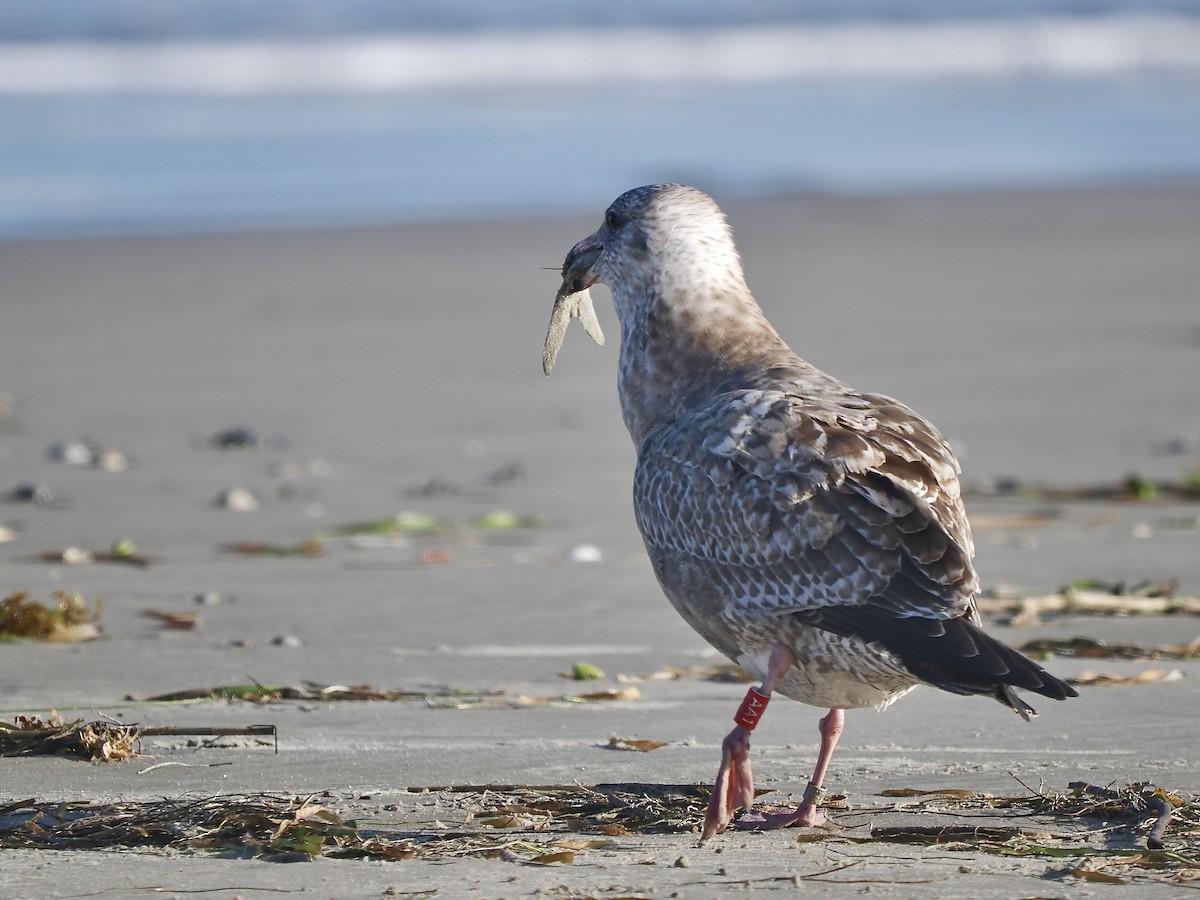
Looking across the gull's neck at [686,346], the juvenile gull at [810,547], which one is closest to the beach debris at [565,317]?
the gull's neck at [686,346]

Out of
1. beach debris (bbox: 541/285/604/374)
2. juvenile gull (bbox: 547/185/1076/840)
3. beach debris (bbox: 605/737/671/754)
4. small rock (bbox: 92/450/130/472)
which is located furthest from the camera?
small rock (bbox: 92/450/130/472)

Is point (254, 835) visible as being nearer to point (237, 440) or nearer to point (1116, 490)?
point (1116, 490)

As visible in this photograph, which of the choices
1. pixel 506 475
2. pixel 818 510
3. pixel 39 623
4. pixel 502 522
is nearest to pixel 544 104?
pixel 506 475

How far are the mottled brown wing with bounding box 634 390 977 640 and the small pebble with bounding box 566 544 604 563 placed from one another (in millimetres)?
2755

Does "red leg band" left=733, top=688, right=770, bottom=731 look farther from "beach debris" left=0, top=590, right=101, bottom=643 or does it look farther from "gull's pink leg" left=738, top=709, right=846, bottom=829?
"beach debris" left=0, top=590, right=101, bottom=643

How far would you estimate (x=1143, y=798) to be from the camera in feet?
14.3

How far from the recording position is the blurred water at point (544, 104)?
69.3 ft

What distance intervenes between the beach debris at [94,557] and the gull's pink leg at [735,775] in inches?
154

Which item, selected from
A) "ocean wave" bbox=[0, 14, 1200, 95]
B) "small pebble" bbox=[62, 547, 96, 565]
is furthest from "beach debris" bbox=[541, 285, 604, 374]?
"ocean wave" bbox=[0, 14, 1200, 95]

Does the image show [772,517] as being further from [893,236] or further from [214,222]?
[214,222]

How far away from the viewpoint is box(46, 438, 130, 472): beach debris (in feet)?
31.8

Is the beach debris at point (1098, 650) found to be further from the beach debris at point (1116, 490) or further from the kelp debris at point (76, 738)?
the kelp debris at point (76, 738)

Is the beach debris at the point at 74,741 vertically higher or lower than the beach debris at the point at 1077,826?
higher

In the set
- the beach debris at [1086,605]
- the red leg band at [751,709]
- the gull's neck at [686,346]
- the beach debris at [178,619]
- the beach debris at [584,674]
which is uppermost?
the gull's neck at [686,346]
